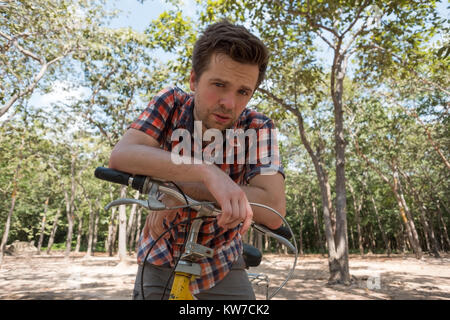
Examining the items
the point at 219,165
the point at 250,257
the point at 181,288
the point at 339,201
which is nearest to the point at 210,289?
the point at 250,257

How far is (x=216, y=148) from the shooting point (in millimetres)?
1697

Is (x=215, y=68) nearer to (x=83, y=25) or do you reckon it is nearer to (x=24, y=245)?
(x=83, y=25)

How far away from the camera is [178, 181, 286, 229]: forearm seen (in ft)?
4.26

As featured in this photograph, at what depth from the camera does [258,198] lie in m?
1.42

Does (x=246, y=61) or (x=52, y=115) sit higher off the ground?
(x=52, y=115)

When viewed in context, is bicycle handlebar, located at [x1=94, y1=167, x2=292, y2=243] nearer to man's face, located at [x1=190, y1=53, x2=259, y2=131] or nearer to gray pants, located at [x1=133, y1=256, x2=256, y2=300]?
man's face, located at [x1=190, y1=53, x2=259, y2=131]

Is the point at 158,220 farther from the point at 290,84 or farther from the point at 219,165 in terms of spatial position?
the point at 290,84

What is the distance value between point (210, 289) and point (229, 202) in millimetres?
864

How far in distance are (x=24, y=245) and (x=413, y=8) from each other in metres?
40.9

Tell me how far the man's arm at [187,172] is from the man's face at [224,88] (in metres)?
0.35

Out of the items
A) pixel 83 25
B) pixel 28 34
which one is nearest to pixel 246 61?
pixel 28 34

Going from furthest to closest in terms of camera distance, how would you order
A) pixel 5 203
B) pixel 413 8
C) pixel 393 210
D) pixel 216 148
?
pixel 393 210, pixel 5 203, pixel 413 8, pixel 216 148

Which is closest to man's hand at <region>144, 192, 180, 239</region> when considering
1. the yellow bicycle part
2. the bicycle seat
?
the yellow bicycle part

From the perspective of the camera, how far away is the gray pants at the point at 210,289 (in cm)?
169
